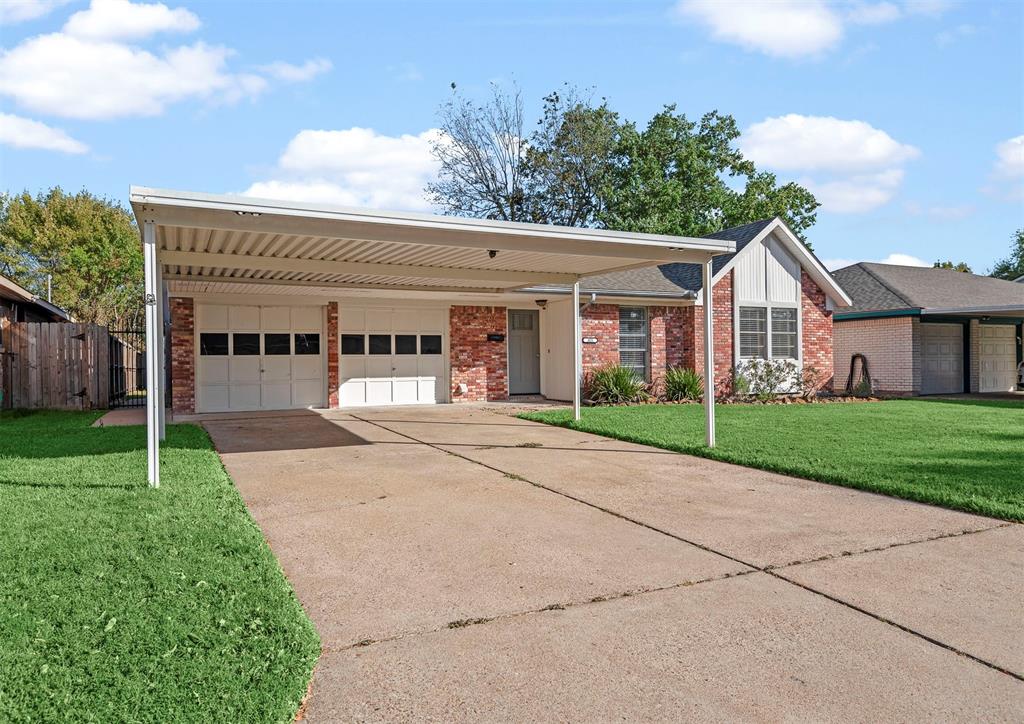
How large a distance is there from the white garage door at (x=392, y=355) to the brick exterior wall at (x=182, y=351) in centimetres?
301

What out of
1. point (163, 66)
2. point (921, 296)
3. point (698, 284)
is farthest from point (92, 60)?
point (921, 296)

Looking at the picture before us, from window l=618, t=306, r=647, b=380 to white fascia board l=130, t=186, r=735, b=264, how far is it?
24.4ft

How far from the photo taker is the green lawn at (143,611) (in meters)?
2.70

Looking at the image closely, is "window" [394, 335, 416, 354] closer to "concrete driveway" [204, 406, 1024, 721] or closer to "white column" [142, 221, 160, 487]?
"concrete driveway" [204, 406, 1024, 721]

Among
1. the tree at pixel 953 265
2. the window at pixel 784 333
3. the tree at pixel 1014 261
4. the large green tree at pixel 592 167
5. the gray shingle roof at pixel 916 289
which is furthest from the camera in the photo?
the tree at pixel 1014 261

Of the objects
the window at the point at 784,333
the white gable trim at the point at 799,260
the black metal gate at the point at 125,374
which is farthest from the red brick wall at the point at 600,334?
the black metal gate at the point at 125,374

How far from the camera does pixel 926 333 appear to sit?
20.1m

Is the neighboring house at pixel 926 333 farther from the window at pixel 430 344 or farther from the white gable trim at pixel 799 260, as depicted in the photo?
the window at pixel 430 344

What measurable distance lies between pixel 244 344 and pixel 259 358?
0.42 meters

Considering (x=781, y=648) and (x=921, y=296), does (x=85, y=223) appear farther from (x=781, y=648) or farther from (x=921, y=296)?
(x=781, y=648)

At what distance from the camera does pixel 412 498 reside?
6.44 meters

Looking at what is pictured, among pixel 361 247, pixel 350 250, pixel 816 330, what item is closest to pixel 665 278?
pixel 816 330

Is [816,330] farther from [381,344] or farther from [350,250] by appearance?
[350,250]

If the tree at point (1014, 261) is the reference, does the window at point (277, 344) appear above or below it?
below
